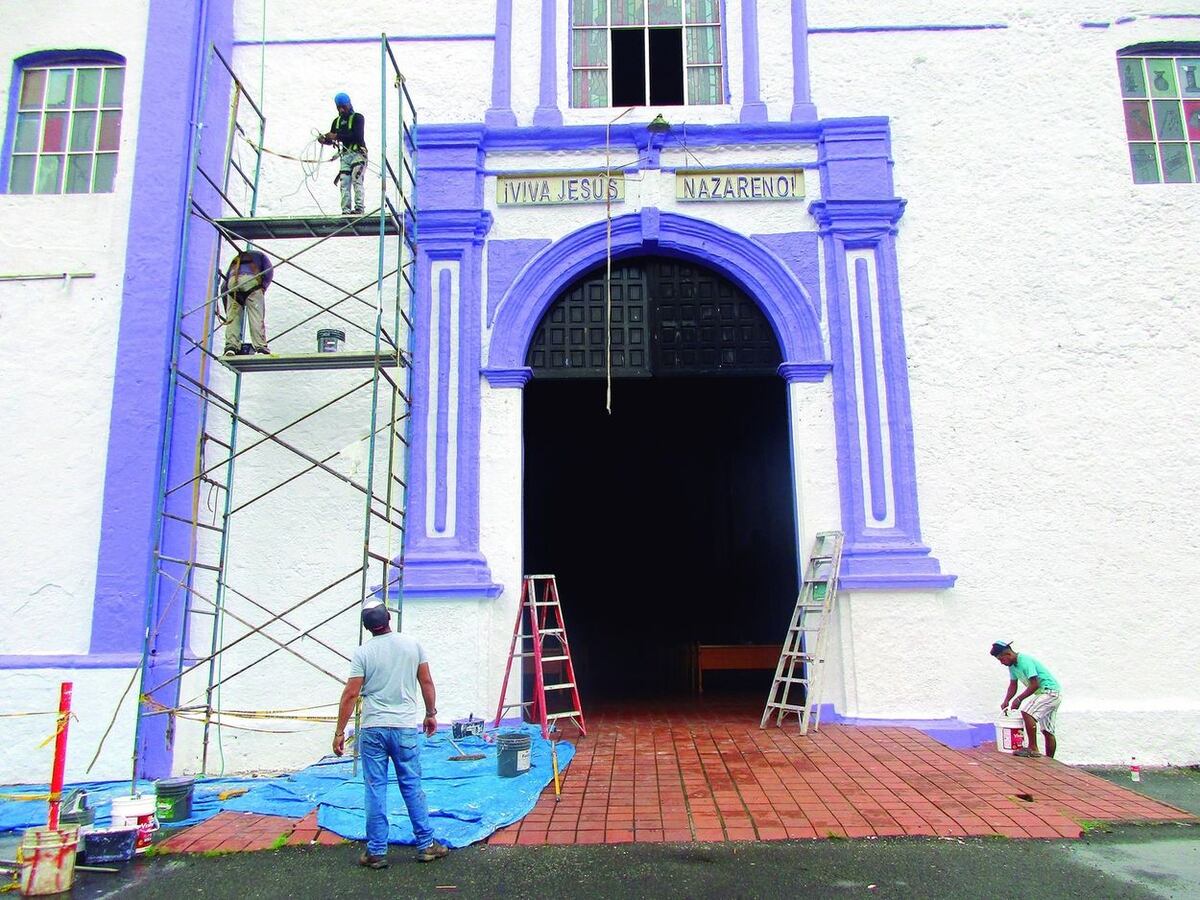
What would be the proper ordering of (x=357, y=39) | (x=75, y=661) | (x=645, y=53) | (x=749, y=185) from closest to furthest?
1. (x=75, y=661)
2. (x=749, y=185)
3. (x=357, y=39)
4. (x=645, y=53)

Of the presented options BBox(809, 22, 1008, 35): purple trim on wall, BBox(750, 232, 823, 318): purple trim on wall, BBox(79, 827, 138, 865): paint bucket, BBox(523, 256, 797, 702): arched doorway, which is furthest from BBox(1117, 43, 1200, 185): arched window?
BBox(79, 827, 138, 865): paint bucket

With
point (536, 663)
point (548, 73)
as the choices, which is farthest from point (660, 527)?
point (548, 73)

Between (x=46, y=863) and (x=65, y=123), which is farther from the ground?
(x=65, y=123)

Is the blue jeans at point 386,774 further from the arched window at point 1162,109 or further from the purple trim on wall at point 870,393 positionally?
the arched window at point 1162,109

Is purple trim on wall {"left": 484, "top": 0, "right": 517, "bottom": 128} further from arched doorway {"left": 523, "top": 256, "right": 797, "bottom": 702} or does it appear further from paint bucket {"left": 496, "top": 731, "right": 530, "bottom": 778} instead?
paint bucket {"left": 496, "top": 731, "right": 530, "bottom": 778}

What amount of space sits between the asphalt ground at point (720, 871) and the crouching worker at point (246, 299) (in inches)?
162

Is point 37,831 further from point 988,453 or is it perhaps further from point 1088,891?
point 988,453

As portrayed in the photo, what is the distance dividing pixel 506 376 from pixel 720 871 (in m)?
4.85

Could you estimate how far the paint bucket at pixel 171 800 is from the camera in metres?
5.52

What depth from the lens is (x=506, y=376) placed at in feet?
26.7

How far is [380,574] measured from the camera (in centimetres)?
783

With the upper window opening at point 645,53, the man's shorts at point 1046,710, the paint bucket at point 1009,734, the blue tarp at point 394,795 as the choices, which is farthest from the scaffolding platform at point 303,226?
the man's shorts at point 1046,710

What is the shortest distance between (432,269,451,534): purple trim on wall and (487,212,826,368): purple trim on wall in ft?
1.40

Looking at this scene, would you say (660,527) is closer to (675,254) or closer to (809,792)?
(675,254)
